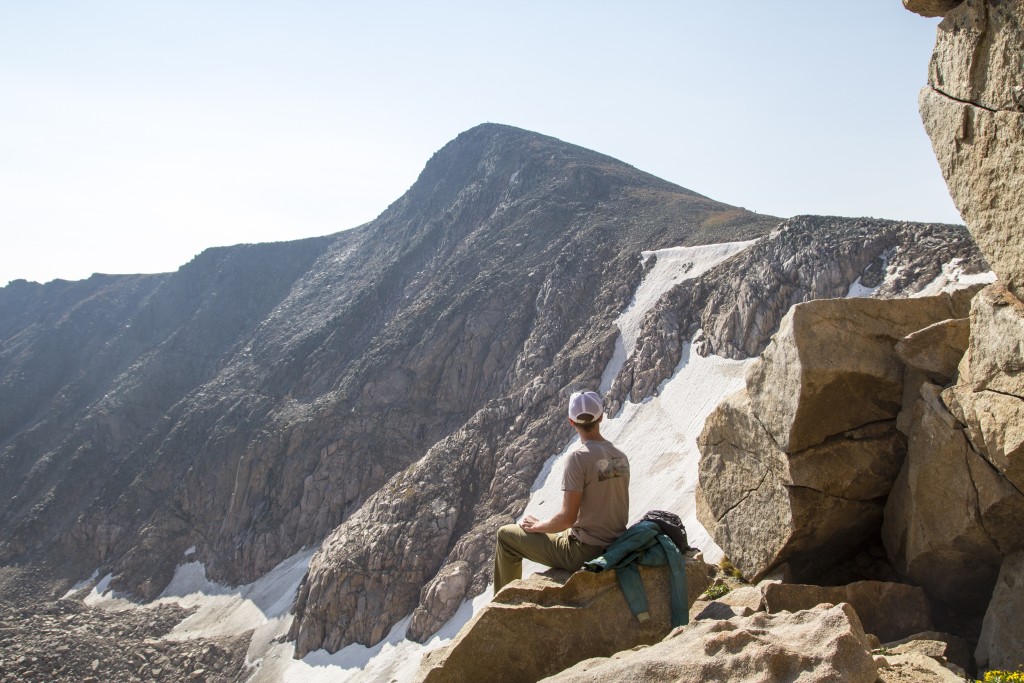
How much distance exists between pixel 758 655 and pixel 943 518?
543 cm

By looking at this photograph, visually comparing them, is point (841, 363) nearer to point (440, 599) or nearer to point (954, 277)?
point (954, 277)

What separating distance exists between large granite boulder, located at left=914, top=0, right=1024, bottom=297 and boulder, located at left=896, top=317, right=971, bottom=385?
203cm

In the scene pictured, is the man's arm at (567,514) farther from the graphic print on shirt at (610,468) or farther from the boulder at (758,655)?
the boulder at (758,655)

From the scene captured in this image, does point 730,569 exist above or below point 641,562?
below

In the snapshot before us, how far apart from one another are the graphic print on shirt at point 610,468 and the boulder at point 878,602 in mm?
2765

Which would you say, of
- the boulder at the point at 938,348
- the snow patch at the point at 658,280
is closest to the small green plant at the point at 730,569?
the boulder at the point at 938,348

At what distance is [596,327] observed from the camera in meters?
58.9

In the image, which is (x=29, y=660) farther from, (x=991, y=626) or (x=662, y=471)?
(x=991, y=626)

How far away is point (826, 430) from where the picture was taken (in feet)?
36.2

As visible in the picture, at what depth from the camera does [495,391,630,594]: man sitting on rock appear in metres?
8.23

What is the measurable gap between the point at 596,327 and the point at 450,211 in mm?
43045

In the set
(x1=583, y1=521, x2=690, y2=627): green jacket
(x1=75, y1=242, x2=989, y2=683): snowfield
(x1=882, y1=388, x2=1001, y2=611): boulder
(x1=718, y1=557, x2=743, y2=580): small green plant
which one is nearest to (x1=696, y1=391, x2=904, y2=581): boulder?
(x1=718, y1=557, x2=743, y2=580): small green plant

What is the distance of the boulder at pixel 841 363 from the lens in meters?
10.6

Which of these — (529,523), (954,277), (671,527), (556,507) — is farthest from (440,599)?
(671,527)
